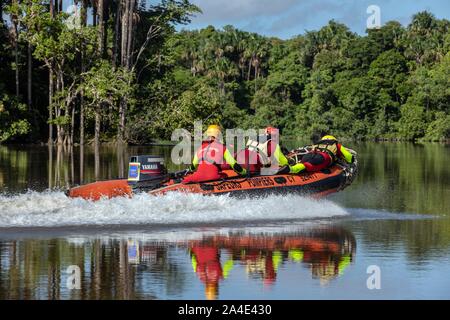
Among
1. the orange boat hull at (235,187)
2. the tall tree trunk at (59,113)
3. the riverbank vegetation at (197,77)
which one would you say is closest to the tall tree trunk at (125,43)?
the riverbank vegetation at (197,77)

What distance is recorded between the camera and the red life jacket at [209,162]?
17.4m

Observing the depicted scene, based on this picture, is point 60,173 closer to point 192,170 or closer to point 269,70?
point 192,170

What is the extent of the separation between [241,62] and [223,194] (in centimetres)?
9814

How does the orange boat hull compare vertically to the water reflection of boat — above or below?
above

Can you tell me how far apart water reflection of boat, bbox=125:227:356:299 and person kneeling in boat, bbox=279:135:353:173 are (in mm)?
3535

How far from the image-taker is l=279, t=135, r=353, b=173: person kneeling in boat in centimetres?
1878

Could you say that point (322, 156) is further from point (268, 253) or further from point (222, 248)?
point (268, 253)

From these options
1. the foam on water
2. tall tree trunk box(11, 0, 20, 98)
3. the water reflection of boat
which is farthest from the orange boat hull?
tall tree trunk box(11, 0, 20, 98)

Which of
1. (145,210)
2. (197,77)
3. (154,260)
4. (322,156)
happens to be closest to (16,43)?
(322,156)

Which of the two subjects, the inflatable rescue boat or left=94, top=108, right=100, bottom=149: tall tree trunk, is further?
left=94, top=108, right=100, bottom=149: tall tree trunk

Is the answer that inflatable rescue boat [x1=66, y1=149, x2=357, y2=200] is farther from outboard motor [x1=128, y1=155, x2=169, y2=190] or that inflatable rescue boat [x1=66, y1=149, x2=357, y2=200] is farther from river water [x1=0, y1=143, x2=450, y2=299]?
river water [x1=0, y1=143, x2=450, y2=299]

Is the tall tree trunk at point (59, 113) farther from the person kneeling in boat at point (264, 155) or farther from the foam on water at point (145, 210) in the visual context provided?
the foam on water at point (145, 210)

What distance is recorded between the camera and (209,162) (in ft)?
57.4

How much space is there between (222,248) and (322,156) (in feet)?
21.3
